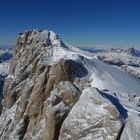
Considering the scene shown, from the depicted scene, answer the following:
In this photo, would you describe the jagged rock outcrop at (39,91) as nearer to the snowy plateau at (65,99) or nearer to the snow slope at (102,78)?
the snowy plateau at (65,99)

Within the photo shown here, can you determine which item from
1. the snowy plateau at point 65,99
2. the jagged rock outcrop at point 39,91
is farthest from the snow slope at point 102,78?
the jagged rock outcrop at point 39,91

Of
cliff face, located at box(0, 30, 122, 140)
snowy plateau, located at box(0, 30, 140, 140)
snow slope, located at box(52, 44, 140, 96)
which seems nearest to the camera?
snowy plateau, located at box(0, 30, 140, 140)

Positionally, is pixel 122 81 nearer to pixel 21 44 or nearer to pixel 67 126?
pixel 67 126

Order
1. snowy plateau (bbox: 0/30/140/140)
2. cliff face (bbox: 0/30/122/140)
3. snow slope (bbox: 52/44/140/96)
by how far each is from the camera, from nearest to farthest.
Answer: snowy plateau (bbox: 0/30/140/140)
cliff face (bbox: 0/30/122/140)
snow slope (bbox: 52/44/140/96)

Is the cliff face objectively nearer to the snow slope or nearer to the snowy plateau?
the snowy plateau

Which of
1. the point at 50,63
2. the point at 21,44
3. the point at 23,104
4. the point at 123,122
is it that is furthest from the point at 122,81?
the point at 21,44

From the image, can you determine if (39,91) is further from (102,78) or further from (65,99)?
(65,99)

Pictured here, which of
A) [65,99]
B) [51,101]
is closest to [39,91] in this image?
[65,99]

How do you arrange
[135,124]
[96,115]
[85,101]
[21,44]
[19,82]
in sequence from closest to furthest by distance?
[135,124], [96,115], [85,101], [19,82], [21,44]

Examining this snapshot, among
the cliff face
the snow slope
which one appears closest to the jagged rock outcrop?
the cliff face
